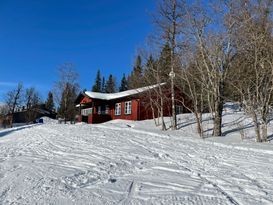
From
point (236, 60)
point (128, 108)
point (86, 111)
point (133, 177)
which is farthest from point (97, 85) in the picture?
point (133, 177)

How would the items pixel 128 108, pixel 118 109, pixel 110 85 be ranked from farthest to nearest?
pixel 110 85
pixel 118 109
pixel 128 108

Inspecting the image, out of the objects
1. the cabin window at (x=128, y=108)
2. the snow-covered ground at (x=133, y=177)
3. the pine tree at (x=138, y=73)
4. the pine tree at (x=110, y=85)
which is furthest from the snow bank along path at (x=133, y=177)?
the pine tree at (x=110, y=85)

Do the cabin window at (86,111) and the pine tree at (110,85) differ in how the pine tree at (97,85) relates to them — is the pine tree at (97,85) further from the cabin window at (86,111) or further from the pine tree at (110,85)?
the cabin window at (86,111)

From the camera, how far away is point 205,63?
41.9 ft

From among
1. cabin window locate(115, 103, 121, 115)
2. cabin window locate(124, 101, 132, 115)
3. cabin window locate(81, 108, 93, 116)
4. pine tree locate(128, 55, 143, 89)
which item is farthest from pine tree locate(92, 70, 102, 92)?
pine tree locate(128, 55, 143, 89)

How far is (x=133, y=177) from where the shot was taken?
193 inches

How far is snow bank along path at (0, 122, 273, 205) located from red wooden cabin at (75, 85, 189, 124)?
13.1 meters

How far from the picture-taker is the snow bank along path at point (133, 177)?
3766 millimetres

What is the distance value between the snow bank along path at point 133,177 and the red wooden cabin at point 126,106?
13.1 meters

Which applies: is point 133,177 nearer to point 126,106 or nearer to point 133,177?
point 133,177

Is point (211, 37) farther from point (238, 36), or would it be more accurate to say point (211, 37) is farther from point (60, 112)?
point (60, 112)

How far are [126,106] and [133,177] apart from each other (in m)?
22.4

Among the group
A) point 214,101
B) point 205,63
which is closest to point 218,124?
point 214,101

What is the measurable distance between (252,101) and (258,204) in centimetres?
928
